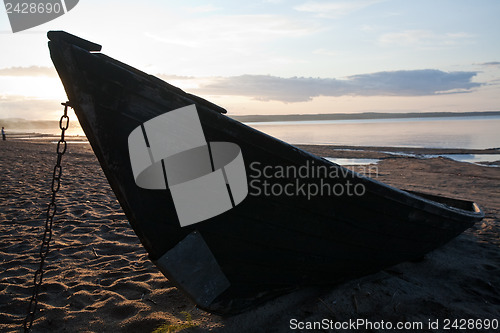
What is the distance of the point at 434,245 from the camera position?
3.38 m

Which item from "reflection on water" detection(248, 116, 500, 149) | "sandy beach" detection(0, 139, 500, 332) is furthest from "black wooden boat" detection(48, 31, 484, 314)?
"reflection on water" detection(248, 116, 500, 149)

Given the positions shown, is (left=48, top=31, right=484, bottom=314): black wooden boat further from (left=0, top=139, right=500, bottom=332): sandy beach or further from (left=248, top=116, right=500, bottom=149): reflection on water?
(left=248, top=116, right=500, bottom=149): reflection on water

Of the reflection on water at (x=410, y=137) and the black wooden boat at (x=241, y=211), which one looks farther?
the reflection on water at (x=410, y=137)

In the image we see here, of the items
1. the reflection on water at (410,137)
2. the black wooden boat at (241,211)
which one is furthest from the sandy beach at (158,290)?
the reflection on water at (410,137)

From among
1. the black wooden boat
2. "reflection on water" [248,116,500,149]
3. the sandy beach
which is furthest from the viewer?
"reflection on water" [248,116,500,149]

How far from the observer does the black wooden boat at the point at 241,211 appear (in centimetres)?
194

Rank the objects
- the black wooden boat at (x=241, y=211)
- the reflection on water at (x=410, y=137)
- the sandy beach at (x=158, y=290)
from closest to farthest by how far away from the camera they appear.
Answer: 1. the black wooden boat at (x=241, y=211)
2. the sandy beach at (x=158, y=290)
3. the reflection on water at (x=410, y=137)

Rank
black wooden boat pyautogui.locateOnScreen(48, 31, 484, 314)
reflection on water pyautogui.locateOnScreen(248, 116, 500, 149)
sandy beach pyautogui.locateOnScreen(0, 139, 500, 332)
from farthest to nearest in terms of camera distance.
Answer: reflection on water pyautogui.locateOnScreen(248, 116, 500, 149) < sandy beach pyautogui.locateOnScreen(0, 139, 500, 332) < black wooden boat pyautogui.locateOnScreen(48, 31, 484, 314)

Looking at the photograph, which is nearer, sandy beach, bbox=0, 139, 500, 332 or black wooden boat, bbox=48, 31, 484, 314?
black wooden boat, bbox=48, 31, 484, 314

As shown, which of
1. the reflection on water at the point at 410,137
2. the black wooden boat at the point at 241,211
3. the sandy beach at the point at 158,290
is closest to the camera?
the black wooden boat at the point at 241,211

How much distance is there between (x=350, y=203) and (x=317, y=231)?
35cm

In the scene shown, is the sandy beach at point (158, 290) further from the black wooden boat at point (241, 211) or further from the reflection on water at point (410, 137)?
the reflection on water at point (410, 137)

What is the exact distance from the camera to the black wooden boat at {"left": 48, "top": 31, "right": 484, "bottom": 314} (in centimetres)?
194

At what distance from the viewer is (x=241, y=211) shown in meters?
2.35
